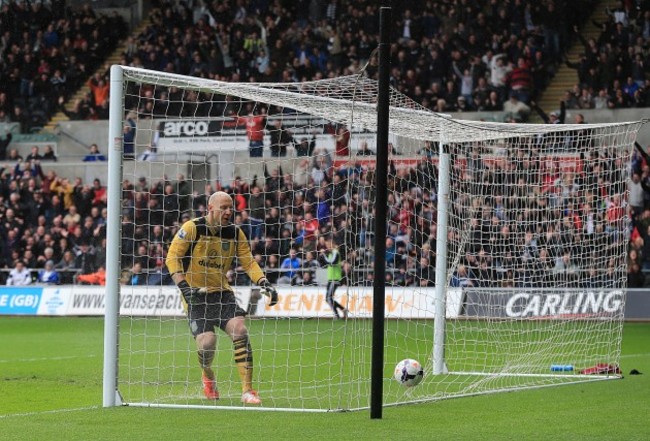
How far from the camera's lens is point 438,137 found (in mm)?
13648

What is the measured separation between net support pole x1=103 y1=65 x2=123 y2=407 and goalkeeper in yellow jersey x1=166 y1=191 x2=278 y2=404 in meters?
0.71

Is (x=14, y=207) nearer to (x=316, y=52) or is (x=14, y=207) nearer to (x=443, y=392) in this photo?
(x=316, y=52)

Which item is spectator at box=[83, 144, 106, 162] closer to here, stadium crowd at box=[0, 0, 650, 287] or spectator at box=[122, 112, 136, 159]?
stadium crowd at box=[0, 0, 650, 287]

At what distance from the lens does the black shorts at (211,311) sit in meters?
10.9

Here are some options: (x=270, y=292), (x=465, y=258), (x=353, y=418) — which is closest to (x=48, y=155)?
(x=465, y=258)

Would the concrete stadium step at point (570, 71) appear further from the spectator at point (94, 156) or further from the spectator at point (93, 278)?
the spectator at point (93, 278)

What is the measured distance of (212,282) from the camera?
1117cm

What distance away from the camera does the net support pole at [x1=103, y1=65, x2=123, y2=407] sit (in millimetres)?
10203

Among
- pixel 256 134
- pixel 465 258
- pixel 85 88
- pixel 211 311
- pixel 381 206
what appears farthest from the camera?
pixel 85 88

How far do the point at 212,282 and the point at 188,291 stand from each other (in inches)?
13.4

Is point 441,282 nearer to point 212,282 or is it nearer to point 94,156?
point 212,282

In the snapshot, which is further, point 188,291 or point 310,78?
point 310,78

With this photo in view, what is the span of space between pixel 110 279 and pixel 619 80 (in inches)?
746

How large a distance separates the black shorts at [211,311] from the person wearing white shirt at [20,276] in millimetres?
17090
